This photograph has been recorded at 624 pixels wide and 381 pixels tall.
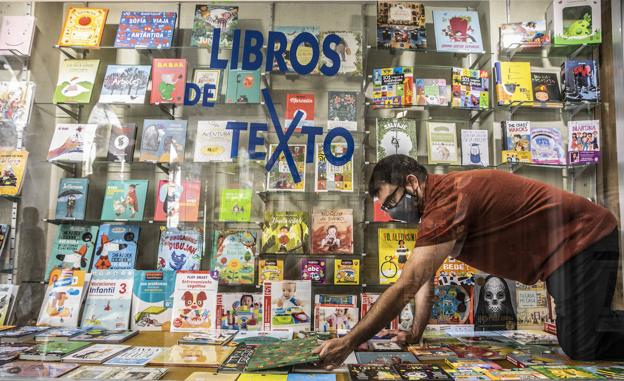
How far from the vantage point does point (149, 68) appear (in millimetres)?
2572

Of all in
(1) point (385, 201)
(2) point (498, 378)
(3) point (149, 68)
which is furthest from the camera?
(3) point (149, 68)

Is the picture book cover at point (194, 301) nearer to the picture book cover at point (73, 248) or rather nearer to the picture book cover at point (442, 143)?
the picture book cover at point (73, 248)

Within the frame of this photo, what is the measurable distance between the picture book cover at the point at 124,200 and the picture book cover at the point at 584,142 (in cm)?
218

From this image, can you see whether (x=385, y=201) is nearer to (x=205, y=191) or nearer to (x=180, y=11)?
(x=205, y=191)

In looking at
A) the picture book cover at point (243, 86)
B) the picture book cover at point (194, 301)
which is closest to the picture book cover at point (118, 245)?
the picture book cover at point (194, 301)

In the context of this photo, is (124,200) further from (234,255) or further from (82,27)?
(82,27)

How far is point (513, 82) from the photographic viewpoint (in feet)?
7.62

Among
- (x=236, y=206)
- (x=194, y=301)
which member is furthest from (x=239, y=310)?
(x=236, y=206)

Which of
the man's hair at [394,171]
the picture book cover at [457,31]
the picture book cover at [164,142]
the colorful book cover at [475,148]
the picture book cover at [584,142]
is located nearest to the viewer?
the man's hair at [394,171]

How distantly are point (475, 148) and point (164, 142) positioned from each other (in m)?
1.66

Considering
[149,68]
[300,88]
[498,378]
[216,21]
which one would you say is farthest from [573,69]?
[149,68]

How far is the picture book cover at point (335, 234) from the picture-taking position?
2.33 m

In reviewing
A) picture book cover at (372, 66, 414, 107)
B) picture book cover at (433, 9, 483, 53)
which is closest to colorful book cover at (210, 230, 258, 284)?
picture book cover at (372, 66, 414, 107)

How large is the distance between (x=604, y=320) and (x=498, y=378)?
1.86 ft
